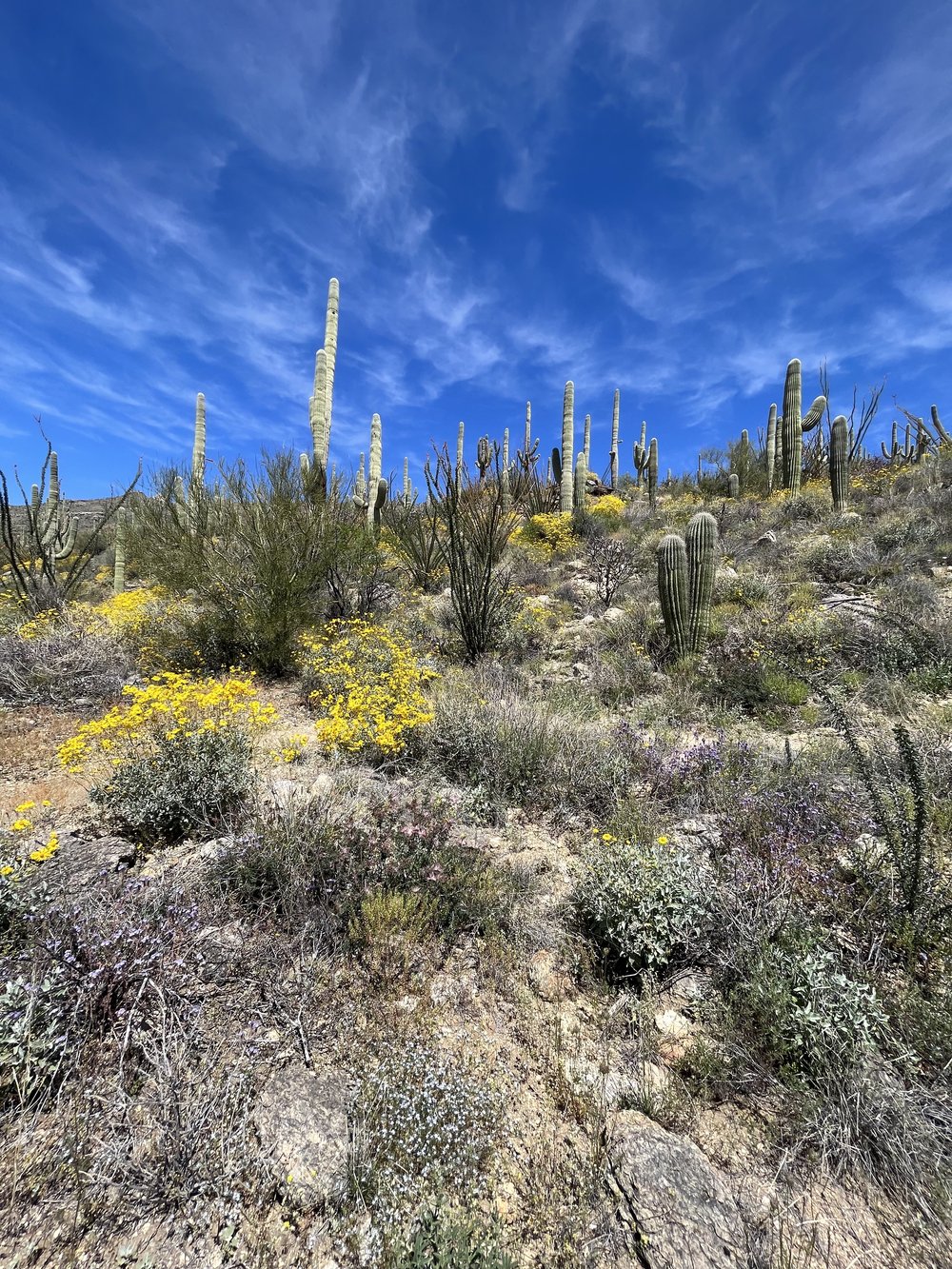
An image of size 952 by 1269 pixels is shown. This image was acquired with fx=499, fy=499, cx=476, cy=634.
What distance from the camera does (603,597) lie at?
27.8 ft

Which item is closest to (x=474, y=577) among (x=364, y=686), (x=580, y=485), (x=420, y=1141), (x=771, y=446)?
(x=364, y=686)

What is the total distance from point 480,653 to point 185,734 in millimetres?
4070

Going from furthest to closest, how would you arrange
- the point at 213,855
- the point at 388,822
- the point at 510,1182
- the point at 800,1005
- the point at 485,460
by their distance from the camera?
the point at 485,460, the point at 388,822, the point at 213,855, the point at 800,1005, the point at 510,1182

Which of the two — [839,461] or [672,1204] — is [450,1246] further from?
[839,461]

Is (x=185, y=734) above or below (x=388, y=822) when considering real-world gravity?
above

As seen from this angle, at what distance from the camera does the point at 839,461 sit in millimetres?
10055

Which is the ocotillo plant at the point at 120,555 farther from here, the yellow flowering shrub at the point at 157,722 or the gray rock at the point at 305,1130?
the gray rock at the point at 305,1130

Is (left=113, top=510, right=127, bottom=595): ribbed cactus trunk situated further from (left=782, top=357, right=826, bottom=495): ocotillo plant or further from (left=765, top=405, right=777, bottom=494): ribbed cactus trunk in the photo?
(left=765, top=405, right=777, bottom=494): ribbed cactus trunk

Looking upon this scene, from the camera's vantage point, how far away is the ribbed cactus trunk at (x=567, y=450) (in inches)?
560

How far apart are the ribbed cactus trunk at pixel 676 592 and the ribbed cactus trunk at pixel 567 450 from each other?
8228 mm

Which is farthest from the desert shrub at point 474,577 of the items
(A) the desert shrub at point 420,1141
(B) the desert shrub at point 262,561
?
(A) the desert shrub at point 420,1141

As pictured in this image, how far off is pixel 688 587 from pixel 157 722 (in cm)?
588

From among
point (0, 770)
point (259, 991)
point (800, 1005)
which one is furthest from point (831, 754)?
point (0, 770)

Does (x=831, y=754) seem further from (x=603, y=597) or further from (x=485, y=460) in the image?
(x=485, y=460)
